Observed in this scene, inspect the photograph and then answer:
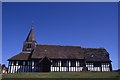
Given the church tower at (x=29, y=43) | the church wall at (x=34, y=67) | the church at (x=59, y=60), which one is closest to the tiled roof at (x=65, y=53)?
the church at (x=59, y=60)

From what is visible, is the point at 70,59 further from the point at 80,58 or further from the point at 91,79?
the point at 91,79

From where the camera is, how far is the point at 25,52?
45312 mm

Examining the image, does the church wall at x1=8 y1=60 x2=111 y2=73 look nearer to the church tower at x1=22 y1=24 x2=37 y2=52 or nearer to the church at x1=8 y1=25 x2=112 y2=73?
the church at x1=8 y1=25 x2=112 y2=73

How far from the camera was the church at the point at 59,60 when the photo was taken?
134 ft

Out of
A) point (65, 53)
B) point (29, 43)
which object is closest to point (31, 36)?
point (29, 43)

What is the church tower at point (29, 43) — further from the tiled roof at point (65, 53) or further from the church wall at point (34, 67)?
the church wall at point (34, 67)

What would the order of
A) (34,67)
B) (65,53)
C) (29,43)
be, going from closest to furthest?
(34,67)
(65,53)
(29,43)

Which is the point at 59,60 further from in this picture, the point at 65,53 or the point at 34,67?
the point at 34,67

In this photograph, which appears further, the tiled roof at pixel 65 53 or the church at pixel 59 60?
the tiled roof at pixel 65 53

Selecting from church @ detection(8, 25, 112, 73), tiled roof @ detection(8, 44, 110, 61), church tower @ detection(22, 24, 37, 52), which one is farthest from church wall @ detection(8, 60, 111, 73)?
church tower @ detection(22, 24, 37, 52)

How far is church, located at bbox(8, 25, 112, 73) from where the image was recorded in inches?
1612

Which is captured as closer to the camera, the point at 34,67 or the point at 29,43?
the point at 34,67

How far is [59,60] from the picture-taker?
41750 mm

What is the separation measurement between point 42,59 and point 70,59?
16.0 feet
